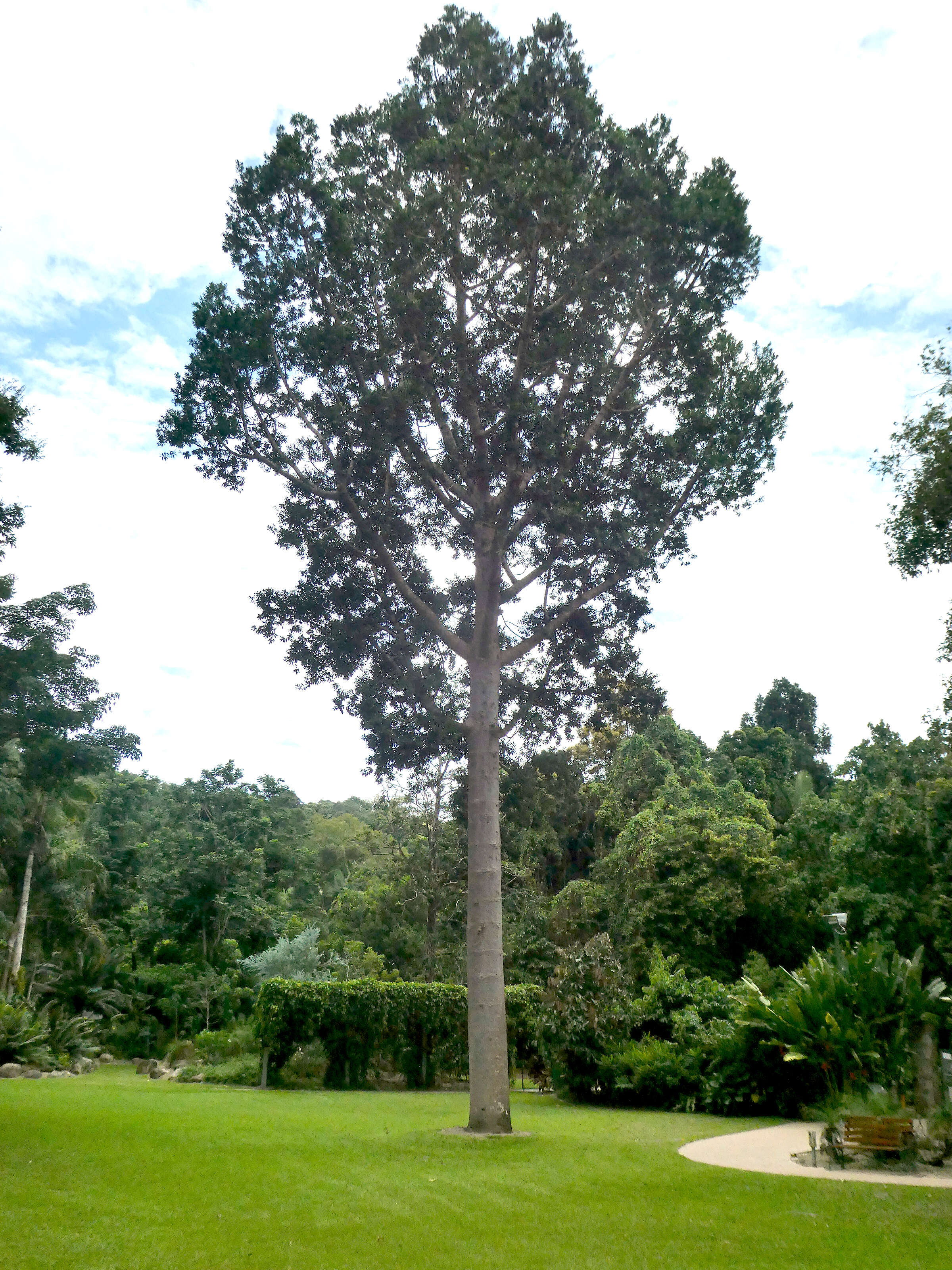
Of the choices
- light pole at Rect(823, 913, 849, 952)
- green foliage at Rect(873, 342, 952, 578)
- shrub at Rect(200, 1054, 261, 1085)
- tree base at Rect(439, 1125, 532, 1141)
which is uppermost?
green foliage at Rect(873, 342, 952, 578)

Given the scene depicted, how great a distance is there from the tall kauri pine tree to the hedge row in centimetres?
800

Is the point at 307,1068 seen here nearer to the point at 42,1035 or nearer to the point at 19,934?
the point at 42,1035

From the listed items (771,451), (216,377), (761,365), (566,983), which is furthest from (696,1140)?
(216,377)

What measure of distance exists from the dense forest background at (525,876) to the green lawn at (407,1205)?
825 cm

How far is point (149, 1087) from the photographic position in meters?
19.2

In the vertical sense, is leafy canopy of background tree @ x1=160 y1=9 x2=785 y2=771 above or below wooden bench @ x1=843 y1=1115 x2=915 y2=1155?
above

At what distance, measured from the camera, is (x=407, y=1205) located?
718 centimetres

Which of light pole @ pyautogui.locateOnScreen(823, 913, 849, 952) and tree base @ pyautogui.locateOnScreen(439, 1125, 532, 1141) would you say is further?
light pole @ pyautogui.locateOnScreen(823, 913, 849, 952)

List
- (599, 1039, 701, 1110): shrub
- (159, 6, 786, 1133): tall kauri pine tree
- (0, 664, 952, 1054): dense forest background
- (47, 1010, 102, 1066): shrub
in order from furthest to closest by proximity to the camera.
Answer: (47, 1010, 102, 1066): shrub, (0, 664, 952, 1054): dense forest background, (599, 1039, 701, 1110): shrub, (159, 6, 786, 1133): tall kauri pine tree

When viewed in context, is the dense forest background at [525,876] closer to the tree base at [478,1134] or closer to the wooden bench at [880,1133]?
the tree base at [478,1134]

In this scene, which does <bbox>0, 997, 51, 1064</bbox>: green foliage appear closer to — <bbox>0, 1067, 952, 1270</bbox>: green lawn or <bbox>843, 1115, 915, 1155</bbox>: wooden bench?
<bbox>0, 1067, 952, 1270</bbox>: green lawn

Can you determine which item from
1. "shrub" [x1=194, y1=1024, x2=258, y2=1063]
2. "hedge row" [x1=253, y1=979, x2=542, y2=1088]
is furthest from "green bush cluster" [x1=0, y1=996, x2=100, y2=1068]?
"hedge row" [x1=253, y1=979, x2=542, y2=1088]

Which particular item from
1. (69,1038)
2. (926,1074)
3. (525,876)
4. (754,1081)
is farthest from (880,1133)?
(69,1038)

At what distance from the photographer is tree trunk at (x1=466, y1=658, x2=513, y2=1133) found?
1144 cm
